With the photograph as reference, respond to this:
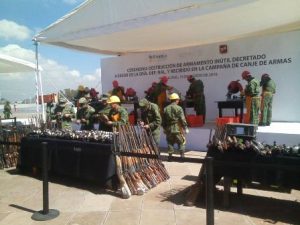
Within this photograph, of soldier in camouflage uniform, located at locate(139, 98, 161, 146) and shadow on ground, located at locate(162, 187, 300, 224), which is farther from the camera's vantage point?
soldier in camouflage uniform, located at locate(139, 98, 161, 146)

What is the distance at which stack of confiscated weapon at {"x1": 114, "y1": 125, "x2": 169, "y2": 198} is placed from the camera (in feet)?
18.8

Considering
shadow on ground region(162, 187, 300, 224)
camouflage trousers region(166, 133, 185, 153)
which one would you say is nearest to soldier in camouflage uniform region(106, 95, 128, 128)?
camouflage trousers region(166, 133, 185, 153)

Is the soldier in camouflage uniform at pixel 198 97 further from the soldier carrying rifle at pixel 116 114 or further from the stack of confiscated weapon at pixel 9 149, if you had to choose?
the stack of confiscated weapon at pixel 9 149

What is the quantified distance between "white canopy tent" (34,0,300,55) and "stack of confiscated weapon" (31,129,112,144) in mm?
3630

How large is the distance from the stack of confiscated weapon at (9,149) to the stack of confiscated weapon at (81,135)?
0.95 metres

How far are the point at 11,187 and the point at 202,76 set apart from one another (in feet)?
26.7

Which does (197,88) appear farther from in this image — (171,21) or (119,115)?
(119,115)

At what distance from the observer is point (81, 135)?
6488mm

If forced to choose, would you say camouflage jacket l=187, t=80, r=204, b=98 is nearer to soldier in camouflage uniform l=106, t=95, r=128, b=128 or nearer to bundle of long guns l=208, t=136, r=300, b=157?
soldier in camouflage uniform l=106, t=95, r=128, b=128

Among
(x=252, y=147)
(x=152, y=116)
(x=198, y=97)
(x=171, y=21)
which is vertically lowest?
(x=252, y=147)

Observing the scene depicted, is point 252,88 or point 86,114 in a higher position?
point 252,88

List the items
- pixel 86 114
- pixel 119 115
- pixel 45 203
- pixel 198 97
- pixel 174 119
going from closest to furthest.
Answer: pixel 45 203 < pixel 119 115 < pixel 174 119 < pixel 86 114 < pixel 198 97

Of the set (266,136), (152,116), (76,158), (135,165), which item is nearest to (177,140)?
(152,116)

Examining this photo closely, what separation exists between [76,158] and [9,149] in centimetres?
287
